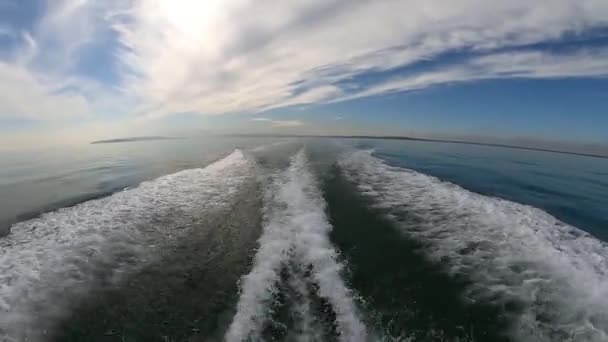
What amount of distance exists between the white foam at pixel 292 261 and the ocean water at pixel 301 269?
3 cm

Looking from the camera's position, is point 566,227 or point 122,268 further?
point 566,227

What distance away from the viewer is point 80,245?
6965 millimetres

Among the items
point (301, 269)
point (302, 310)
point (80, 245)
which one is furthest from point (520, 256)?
point (80, 245)

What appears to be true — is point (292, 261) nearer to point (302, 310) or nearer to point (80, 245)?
point (302, 310)

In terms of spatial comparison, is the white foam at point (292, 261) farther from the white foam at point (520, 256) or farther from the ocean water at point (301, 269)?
the white foam at point (520, 256)

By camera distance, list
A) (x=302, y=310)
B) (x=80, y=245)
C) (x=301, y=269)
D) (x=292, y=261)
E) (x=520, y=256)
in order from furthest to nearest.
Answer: (x=80, y=245), (x=520, y=256), (x=292, y=261), (x=301, y=269), (x=302, y=310)

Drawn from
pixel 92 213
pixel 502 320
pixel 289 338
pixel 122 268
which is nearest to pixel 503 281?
pixel 502 320

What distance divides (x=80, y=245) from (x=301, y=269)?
5.46 metres

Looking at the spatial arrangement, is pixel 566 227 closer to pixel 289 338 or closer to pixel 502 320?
pixel 502 320

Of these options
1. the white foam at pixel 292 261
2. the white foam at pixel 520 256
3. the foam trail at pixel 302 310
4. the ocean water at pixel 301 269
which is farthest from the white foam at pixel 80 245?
the white foam at pixel 520 256

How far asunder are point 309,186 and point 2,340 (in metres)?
9.86

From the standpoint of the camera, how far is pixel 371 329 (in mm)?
4195

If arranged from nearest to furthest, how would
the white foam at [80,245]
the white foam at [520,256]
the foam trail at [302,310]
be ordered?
the foam trail at [302,310] < the white foam at [520,256] < the white foam at [80,245]

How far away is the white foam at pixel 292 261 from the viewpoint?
4.27 m
